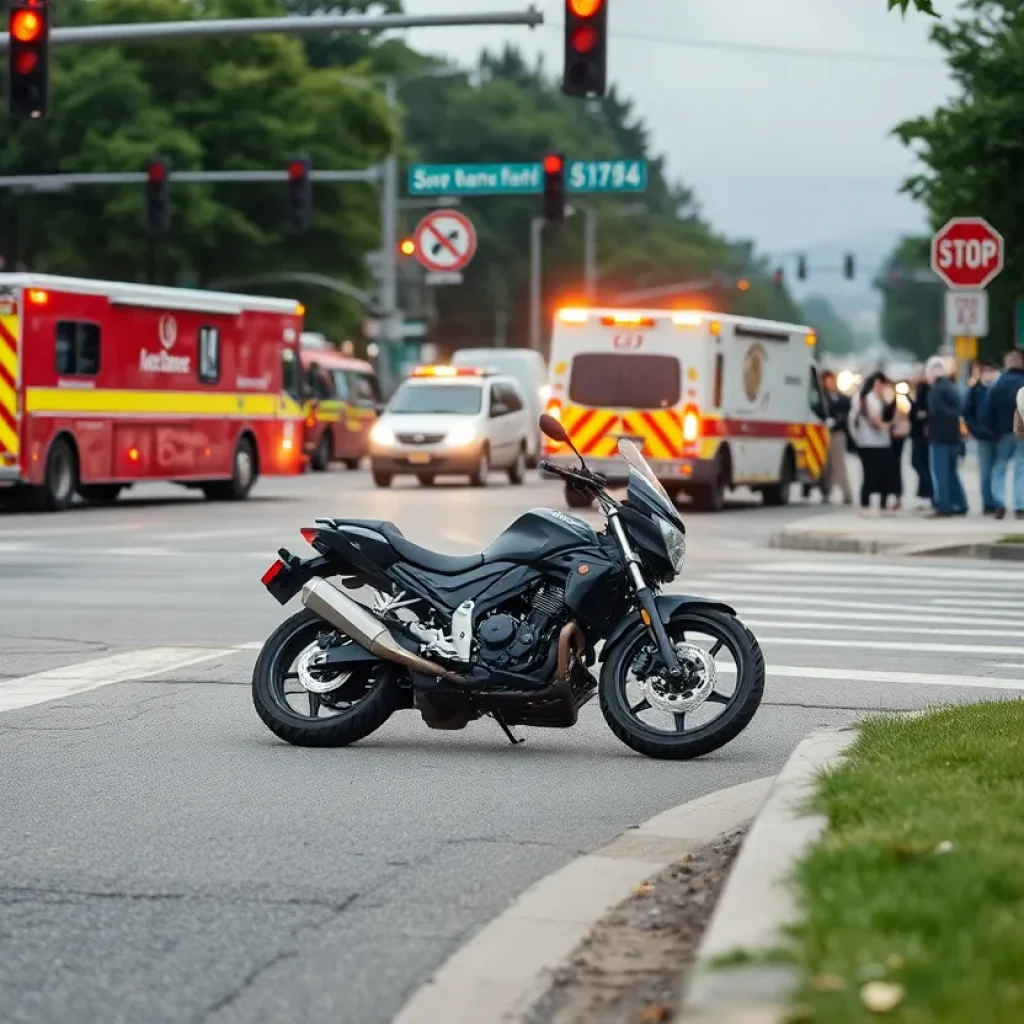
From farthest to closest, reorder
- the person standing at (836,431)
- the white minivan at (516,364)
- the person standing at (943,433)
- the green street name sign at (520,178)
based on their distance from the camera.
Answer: the white minivan at (516,364) → the green street name sign at (520,178) → the person standing at (836,431) → the person standing at (943,433)

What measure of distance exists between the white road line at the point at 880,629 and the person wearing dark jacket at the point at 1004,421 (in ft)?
35.2

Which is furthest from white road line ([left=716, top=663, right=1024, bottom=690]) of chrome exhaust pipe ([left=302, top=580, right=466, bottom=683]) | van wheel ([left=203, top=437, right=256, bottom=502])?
van wheel ([left=203, top=437, right=256, bottom=502])

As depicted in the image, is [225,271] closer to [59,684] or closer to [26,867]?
[59,684]

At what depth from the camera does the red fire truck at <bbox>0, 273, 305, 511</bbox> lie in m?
29.6

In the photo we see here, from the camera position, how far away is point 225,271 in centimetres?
6719

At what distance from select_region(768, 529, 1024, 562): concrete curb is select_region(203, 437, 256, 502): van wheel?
11.7 meters

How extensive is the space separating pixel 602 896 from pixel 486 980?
119cm

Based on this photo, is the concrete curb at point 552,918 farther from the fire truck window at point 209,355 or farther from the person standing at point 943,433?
the fire truck window at point 209,355

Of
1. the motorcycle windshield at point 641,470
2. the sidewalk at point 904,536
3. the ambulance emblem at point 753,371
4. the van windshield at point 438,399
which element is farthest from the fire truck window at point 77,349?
the motorcycle windshield at point 641,470

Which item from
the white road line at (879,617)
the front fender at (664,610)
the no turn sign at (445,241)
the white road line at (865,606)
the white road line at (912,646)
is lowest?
the white road line at (865,606)

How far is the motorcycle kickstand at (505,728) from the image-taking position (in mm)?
10078

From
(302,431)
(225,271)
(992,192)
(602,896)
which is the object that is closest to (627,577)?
(602,896)

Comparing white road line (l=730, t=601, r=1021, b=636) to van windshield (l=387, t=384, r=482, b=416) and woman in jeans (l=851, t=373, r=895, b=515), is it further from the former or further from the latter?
van windshield (l=387, t=384, r=482, b=416)

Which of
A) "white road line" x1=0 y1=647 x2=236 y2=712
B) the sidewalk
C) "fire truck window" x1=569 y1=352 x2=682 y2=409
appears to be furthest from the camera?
"fire truck window" x1=569 y1=352 x2=682 y2=409
